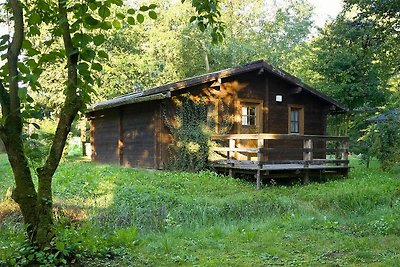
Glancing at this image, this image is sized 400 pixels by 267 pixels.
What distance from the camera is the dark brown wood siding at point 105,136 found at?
16.9 m

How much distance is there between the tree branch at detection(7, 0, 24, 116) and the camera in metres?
3.38

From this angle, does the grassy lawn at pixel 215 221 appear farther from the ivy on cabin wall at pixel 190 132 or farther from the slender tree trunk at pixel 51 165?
the ivy on cabin wall at pixel 190 132

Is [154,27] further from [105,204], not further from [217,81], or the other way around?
[105,204]

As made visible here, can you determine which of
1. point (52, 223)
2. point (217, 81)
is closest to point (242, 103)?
point (217, 81)

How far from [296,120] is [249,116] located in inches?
86.7

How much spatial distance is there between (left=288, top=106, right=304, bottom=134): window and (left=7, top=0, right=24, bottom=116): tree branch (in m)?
13.7

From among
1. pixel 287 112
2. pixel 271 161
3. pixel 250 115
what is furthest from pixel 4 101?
pixel 287 112

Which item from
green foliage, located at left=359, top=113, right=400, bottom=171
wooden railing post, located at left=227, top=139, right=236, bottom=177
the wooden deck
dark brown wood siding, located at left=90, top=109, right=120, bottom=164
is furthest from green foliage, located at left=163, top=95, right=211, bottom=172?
green foliage, located at left=359, top=113, right=400, bottom=171

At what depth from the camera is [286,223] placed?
675 centimetres

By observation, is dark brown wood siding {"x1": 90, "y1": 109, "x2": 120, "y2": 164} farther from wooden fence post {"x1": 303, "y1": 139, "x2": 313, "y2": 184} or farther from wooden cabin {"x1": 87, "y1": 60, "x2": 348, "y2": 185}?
wooden fence post {"x1": 303, "y1": 139, "x2": 313, "y2": 184}

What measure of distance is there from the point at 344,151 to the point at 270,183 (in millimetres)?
2928

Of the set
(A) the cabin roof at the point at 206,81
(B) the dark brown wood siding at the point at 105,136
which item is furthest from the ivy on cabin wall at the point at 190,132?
(B) the dark brown wood siding at the point at 105,136

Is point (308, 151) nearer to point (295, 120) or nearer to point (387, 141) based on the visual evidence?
point (387, 141)

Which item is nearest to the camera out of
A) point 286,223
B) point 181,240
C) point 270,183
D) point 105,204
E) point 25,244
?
point 25,244
